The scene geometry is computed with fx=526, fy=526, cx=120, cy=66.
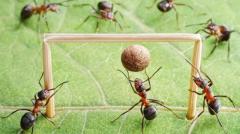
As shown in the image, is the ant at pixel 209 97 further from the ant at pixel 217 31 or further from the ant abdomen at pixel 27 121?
the ant abdomen at pixel 27 121

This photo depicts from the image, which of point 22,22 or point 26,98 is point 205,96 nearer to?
point 26,98

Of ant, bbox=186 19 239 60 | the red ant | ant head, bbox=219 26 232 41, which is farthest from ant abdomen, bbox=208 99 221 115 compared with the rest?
the red ant

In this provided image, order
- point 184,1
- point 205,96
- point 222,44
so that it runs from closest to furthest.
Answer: point 205,96, point 222,44, point 184,1

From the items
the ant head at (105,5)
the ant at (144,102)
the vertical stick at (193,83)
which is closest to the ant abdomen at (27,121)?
the ant at (144,102)

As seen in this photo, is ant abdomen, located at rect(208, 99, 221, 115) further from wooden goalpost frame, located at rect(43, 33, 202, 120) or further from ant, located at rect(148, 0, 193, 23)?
ant, located at rect(148, 0, 193, 23)

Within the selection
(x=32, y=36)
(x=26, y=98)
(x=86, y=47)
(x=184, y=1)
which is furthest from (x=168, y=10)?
Result: (x=26, y=98)

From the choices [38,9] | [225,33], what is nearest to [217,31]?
[225,33]

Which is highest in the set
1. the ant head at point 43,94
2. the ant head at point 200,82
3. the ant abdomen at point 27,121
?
the ant head at point 200,82
